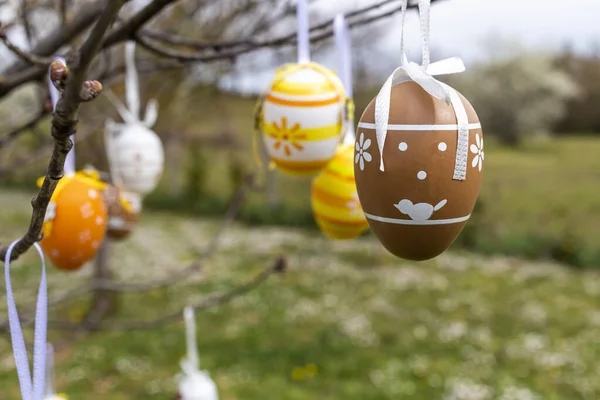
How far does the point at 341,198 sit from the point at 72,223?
697mm

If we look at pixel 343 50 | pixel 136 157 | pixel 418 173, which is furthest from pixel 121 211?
pixel 418 173

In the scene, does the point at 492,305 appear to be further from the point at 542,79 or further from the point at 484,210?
the point at 542,79

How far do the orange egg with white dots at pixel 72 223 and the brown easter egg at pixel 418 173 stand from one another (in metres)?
0.86

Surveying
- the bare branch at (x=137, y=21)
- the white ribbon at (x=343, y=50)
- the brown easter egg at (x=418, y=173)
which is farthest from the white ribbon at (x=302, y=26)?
the brown easter egg at (x=418, y=173)

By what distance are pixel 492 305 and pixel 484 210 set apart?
3.10 m

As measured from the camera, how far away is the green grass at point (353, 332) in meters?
4.45

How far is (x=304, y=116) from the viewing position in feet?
4.51

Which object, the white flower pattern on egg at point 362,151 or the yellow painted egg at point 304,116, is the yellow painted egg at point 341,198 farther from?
the white flower pattern on egg at point 362,151

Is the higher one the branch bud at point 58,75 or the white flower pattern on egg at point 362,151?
the branch bud at point 58,75

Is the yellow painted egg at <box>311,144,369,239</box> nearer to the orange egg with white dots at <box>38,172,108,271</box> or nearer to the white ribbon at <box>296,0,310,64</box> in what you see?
the white ribbon at <box>296,0,310,64</box>

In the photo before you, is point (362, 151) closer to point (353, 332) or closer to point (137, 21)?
point (137, 21)

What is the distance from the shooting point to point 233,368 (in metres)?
4.77

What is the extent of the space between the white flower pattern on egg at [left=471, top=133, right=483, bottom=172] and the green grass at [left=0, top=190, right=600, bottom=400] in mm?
3423

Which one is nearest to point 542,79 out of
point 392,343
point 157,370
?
point 392,343
